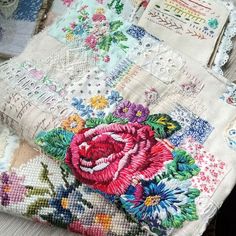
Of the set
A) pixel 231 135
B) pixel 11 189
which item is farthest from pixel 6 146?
pixel 231 135

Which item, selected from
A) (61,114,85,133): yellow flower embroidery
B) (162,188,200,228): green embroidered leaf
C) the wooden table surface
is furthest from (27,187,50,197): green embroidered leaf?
the wooden table surface

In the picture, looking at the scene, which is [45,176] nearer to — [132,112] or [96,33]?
[132,112]

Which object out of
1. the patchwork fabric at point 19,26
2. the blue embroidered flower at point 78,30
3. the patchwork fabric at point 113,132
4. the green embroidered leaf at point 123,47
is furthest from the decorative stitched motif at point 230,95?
the patchwork fabric at point 19,26

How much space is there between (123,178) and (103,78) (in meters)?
0.24

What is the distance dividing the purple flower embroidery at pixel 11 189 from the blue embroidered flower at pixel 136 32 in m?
0.36

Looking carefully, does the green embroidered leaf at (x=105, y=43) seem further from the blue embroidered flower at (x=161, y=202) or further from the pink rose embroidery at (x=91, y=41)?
the blue embroidered flower at (x=161, y=202)

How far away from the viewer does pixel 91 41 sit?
38.1 inches

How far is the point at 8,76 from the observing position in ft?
3.03

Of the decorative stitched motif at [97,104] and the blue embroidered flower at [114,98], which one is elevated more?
the blue embroidered flower at [114,98]

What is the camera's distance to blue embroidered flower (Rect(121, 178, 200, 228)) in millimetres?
740

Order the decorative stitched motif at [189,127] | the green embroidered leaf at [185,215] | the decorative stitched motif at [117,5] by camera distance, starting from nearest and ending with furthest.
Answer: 1. the green embroidered leaf at [185,215]
2. the decorative stitched motif at [189,127]
3. the decorative stitched motif at [117,5]

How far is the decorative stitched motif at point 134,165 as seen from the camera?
0.75 metres

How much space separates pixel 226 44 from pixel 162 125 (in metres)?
0.28

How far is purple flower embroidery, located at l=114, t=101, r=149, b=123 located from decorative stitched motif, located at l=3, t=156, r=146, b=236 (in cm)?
15
